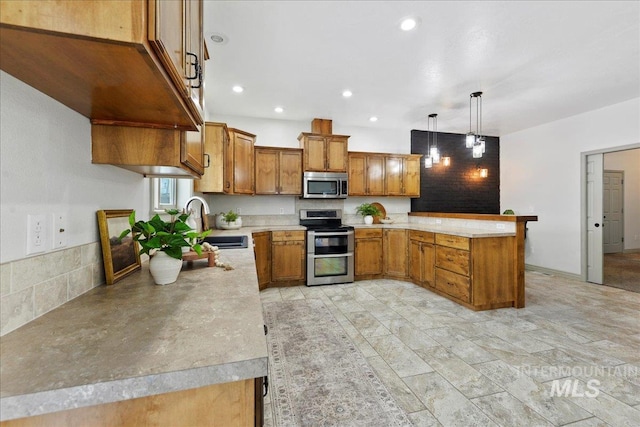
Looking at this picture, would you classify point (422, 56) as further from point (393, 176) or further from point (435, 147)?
point (393, 176)

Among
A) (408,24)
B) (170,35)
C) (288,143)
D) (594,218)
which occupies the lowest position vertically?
(594,218)

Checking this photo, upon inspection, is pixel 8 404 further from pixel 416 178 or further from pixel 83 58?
pixel 416 178

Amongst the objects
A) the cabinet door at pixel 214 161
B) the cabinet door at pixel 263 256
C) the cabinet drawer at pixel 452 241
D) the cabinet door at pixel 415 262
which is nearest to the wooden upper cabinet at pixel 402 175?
the cabinet door at pixel 415 262

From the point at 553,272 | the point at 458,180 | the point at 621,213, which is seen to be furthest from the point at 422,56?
the point at 621,213

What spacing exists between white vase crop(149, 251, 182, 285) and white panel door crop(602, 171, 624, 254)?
29.4 feet

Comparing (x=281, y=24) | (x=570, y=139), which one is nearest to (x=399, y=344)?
(x=281, y=24)

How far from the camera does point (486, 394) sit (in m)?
1.79

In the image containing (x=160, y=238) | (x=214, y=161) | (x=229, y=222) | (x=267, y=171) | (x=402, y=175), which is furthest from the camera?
(x=402, y=175)

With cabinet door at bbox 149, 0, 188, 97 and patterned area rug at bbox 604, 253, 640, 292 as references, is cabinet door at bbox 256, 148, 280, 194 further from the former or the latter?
patterned area rug at bbox 604, 253, 640, 292

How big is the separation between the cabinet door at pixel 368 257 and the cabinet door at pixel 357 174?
902mm

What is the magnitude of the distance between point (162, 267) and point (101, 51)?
0.86 m

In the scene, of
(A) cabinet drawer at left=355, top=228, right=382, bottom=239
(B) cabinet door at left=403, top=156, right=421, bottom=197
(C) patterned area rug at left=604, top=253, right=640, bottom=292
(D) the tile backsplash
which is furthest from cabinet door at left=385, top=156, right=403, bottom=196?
(D) the tile backsplash

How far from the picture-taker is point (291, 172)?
452 cm

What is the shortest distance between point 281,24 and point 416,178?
3659mm
